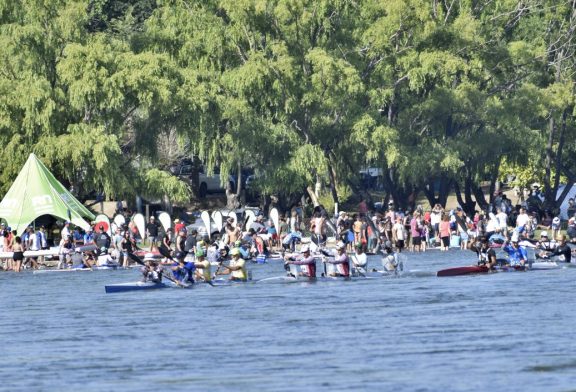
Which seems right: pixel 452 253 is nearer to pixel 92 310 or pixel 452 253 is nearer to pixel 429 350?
pixel 92 310

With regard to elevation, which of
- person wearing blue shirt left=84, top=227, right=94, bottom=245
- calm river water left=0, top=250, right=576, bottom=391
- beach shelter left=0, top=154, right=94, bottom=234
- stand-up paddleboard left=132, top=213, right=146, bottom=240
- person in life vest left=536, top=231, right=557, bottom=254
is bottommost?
calm river water left=0, top=250, right=576, bottom=391

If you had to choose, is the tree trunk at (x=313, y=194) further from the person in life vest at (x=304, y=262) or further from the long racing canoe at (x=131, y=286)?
the long racing canoe at (x=131, y=286)

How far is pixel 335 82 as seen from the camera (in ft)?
243

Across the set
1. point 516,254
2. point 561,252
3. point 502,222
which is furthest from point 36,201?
point 561,252

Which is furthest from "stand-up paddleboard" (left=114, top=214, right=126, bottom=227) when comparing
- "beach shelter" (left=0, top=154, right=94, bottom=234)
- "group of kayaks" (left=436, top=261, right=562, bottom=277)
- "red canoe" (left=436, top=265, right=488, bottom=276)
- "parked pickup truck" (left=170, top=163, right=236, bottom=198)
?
"parked pickup truck" (left=170, top=163, right=236, bottom=198)

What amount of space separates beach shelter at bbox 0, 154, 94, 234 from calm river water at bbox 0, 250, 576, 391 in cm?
1170

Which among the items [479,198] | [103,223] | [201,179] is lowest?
[103,223]

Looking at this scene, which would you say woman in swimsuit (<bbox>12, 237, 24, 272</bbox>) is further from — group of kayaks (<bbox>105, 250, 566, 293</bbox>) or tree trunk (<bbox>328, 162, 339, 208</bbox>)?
tree trunk (<bbox>328, 162, 339, 208</bbox>)

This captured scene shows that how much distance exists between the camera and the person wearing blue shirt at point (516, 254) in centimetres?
5541

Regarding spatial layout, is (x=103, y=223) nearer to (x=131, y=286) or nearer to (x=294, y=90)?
(x=294, y=90)

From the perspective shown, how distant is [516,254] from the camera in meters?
55.4

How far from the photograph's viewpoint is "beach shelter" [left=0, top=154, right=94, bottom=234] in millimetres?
65812

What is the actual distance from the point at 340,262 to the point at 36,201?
1721 cm

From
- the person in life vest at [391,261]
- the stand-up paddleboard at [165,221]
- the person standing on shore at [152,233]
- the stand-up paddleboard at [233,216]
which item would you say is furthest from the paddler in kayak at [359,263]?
the stand-up paddleboard at [165,221]
